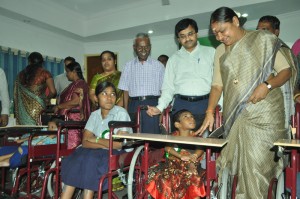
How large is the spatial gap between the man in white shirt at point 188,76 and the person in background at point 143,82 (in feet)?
1.16

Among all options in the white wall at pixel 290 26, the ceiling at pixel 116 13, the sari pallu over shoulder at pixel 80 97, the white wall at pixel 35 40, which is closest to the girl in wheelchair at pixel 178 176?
the sari pallu over shoulder at pixel 80 97

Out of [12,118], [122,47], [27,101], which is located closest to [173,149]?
[27,101]

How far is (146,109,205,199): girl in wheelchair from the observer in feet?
6.57

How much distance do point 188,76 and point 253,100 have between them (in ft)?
2.94

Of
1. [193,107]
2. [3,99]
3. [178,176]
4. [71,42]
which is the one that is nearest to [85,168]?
[178,176]

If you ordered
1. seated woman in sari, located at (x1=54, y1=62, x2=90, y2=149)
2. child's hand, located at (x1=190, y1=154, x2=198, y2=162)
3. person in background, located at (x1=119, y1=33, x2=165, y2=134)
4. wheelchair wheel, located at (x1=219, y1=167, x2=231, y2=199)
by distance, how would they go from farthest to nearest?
seated woman in sari, located at (x1=54, y1=62, x2=90, y2=149) < person in background, located at (x1=119, y1=33, x2=165, y2=134) < child's hand, located at (x1=190, y1=154, x2=198, y2=162) < wheelchair wheel, located at (x1=219, y1=167, x2=231, y2=199)

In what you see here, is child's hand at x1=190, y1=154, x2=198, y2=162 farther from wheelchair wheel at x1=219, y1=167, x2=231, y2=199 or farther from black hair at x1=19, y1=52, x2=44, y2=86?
black hair at x1=19, y1=52, x2=44, y2=86

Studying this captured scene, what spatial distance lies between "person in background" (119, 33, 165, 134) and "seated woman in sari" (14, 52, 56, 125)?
1110 mm

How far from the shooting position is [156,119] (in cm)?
302

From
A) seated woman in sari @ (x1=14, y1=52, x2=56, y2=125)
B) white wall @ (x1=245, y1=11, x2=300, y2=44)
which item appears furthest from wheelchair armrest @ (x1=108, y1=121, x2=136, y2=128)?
white wall @ (x1=245, y1=11, x2=300, y2=44)

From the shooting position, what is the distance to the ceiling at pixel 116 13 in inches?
203

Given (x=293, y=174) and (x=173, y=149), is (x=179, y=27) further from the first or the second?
(x=293, y=174)

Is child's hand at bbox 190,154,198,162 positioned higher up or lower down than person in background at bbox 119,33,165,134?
lower down

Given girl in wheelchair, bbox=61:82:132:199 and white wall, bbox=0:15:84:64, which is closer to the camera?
girl in wheelchair, bbox=61:82:132:199
